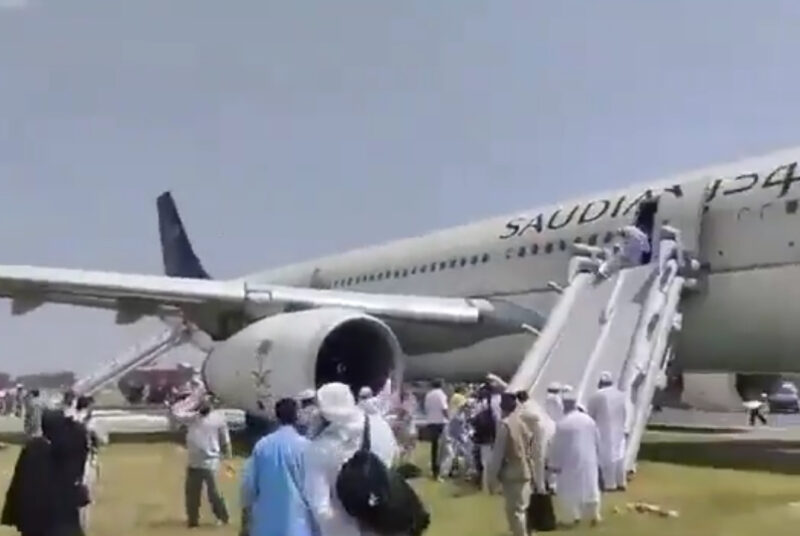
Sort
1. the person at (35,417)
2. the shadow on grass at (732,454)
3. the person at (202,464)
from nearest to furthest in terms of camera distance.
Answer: the person at (35,417), the person at (202,464), the shadow on grass at (732,454)

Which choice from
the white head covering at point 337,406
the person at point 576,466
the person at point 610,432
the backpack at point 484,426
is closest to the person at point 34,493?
the white head covering at point 337,406

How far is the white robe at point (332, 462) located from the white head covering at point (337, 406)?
0.02 metres

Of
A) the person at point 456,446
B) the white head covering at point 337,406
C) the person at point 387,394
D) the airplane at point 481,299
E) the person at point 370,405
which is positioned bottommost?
the person at point 456,446

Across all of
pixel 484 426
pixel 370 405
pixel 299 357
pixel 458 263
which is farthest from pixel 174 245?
pixel 370 405

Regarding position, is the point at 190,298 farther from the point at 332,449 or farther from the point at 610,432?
the point at 332,449

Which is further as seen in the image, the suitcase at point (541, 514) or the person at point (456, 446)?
the person at point (456, 446)

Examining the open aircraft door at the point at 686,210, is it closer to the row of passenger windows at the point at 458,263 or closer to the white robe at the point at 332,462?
the row of passenger windows at the point at 458,263

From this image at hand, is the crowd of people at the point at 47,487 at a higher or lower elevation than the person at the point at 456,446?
higher

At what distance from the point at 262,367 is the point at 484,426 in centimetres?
523

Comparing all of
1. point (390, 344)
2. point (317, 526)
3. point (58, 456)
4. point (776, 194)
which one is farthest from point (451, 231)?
point (317, 526)

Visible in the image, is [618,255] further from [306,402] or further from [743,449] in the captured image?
[306,402]

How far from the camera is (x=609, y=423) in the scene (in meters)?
12.4

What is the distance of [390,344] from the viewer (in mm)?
17375

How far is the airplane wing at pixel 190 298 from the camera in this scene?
1806cm
